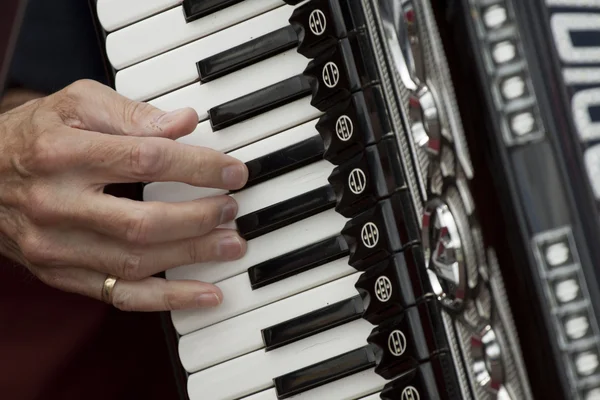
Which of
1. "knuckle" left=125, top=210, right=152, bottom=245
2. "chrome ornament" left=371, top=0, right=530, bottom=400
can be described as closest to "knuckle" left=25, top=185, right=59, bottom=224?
"knuckle" left=125, top=210, right=152, bottom=245

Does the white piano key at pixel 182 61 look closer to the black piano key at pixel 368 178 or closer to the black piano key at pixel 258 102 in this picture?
the black piano key at pixel 258 102

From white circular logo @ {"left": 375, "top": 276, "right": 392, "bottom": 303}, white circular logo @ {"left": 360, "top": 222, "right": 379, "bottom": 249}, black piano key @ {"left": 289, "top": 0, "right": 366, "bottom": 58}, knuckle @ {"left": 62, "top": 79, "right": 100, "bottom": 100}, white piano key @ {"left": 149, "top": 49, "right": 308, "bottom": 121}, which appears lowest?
white circular logo @ {"left": 375, "top": 276, "right": 392, "bottom": 303}

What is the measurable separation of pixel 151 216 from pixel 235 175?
114 millimetres

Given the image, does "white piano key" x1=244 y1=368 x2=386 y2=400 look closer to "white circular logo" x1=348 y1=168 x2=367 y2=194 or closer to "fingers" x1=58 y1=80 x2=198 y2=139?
"white circular logo" x1=348 y1=168 x2=367 y2=194

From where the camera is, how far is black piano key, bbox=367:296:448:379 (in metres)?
0.85

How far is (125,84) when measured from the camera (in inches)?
39.4

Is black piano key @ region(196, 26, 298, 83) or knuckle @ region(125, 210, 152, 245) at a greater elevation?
black piano key @ region(196, 26, 298, 83)

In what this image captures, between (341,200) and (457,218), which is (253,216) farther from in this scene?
(457,218)

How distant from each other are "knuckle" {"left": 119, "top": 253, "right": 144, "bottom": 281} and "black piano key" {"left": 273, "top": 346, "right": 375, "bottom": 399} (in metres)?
0.23

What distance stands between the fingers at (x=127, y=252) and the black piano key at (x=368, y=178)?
139mm

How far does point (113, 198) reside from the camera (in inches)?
38.6

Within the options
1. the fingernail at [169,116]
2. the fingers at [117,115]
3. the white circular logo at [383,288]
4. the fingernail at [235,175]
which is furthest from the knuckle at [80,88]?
the white circular logo at [383,288]

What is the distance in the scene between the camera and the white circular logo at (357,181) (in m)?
0.87

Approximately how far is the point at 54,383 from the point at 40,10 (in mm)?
563
